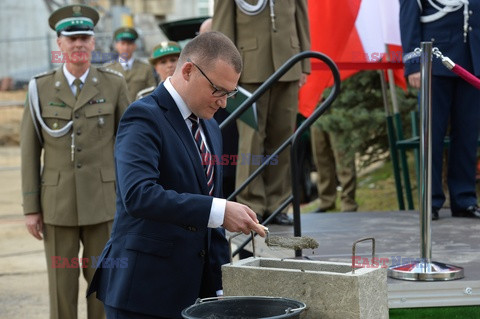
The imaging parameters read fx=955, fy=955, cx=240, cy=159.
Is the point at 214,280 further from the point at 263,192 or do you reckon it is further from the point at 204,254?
the point at 263,192

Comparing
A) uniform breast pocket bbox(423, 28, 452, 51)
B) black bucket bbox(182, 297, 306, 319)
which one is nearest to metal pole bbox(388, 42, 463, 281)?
uniform breast pocket bbox(423, 28, 452, 51)

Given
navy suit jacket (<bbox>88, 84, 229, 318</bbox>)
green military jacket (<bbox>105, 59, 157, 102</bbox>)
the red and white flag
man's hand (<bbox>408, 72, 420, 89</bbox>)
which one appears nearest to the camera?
navy suit jacket (<bbox>88, 84, 229, 318</bbox>)

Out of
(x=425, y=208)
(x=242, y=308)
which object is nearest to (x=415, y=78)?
(x=425, y=208)

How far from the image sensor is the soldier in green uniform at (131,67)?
436 inches

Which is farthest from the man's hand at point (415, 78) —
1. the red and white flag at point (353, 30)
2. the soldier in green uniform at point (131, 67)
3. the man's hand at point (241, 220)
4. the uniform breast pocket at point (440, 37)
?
the soldier in green uniform at point (131, 67)

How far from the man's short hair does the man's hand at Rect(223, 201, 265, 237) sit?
0.57 metres

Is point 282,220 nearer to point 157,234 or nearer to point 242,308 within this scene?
point 157,234

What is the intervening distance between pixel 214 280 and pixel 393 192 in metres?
8.04

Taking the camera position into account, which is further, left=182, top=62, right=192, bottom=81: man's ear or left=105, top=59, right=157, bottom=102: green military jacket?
left=105, top=59, right=157, bottom=102: green military jacket

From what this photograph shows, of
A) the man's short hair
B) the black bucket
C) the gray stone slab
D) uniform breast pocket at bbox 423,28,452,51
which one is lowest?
the gray stone slab

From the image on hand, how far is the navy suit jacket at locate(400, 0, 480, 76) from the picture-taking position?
6461mm

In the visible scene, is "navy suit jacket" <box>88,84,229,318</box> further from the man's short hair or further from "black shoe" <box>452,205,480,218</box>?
"black shoe" <box>452,205,480,218</box>

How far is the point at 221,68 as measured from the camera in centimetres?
349

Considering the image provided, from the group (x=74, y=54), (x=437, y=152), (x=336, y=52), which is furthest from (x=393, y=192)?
(x=74, y=54)
